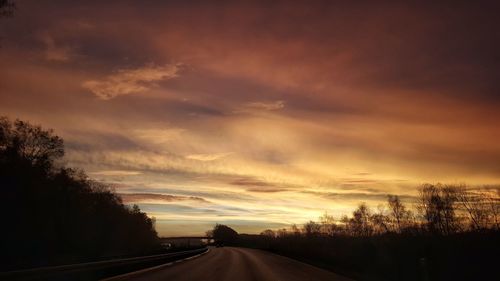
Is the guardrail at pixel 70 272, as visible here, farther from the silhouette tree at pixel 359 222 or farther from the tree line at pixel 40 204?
the silhouette tree at pixel 359 222

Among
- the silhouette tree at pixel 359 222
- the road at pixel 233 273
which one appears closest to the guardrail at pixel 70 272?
the road at pixel 233 273

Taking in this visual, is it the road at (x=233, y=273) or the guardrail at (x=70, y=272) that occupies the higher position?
the guardrail at (x=70, y=272)

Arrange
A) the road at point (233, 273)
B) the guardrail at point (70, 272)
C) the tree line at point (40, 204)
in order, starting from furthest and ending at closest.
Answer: the tree line at point (40, 204) < the road at point (233, 273) < the guardrail at point (70, 272)

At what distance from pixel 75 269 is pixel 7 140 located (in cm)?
4585

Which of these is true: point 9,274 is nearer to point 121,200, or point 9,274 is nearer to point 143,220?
point 121,200

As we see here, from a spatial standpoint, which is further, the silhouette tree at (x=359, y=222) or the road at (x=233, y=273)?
the silhouette tree at (x=359, y=222)

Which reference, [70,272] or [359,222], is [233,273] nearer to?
[70,272]

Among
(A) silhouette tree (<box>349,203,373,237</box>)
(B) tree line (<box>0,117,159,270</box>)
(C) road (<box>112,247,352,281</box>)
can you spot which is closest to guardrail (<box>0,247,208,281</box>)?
(C) road (<box>112,247,352,281</box>)

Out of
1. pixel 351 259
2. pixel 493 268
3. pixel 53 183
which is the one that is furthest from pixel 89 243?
pixel 493 268

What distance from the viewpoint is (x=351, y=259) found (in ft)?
133

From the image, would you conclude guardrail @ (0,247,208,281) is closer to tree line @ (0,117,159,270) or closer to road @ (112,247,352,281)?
road @ (112,247,352,281)

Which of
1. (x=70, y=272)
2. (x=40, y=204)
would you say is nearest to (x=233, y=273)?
(x=70, y=272)

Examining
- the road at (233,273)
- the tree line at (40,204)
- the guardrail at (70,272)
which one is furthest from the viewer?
the tree line at (40,204)

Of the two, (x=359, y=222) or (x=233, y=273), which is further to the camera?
(x=359, y=222)
